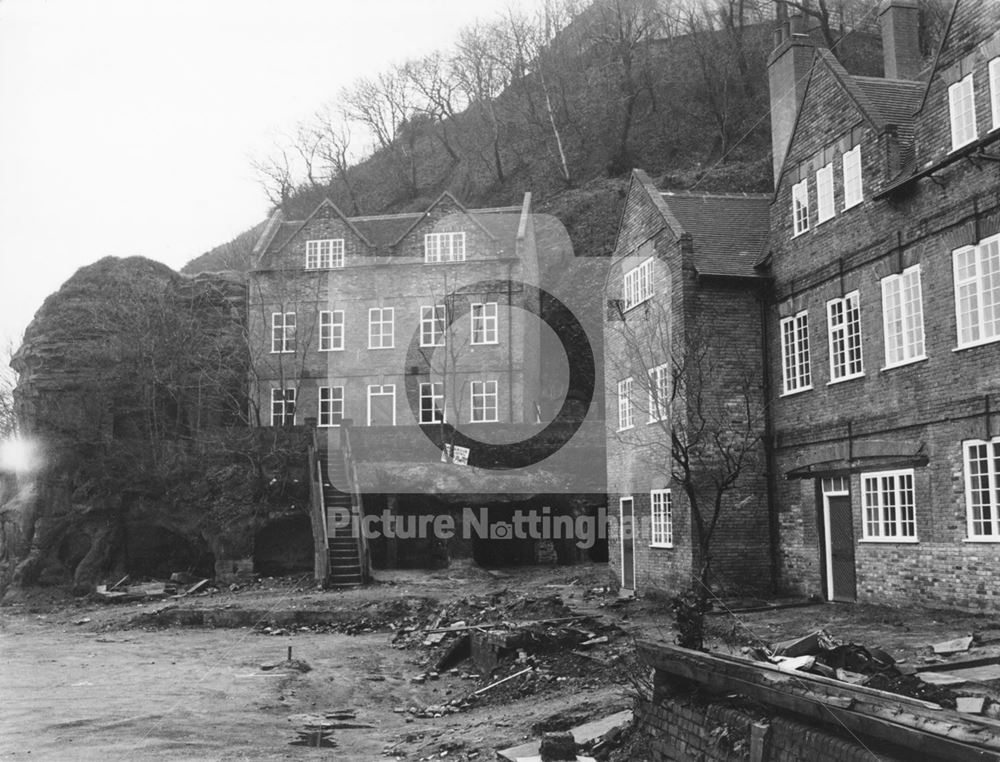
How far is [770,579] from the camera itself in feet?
69.3

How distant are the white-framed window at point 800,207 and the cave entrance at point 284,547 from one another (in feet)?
60.3

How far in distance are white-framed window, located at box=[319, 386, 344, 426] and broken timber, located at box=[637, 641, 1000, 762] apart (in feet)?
107

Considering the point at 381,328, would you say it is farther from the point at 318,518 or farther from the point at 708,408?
the point at 708,408

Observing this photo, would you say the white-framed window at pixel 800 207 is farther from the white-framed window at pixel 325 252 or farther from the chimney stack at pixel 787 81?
the white-framed window at pixel 325 252

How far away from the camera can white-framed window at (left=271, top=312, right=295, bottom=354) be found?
39875 millimetres

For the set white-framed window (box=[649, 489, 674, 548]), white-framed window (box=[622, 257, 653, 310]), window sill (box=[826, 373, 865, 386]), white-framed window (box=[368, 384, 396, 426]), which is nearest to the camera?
window sill (box=[826, 373, 865, 386])

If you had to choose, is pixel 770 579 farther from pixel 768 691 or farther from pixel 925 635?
pixel 768 691

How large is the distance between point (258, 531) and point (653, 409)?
566 inches

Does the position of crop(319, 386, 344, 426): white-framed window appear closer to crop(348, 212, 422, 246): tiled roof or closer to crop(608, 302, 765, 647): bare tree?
crop(348, 212, 422, 246): tiled roof

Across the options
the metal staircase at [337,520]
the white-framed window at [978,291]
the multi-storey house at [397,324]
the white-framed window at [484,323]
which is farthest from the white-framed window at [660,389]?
the white-framed window at [484,323]

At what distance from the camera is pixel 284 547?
106ft

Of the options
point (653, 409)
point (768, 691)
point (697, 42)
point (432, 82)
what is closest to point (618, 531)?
point (653, 409)

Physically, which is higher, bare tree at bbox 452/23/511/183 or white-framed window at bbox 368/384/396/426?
bare tree at bbox 452/23/511/183

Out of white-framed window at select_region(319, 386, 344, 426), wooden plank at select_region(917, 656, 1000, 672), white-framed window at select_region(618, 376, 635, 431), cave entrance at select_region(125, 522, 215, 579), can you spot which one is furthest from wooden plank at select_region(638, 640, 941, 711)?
white-framed window at select_region(319, 386, 344, 426)
